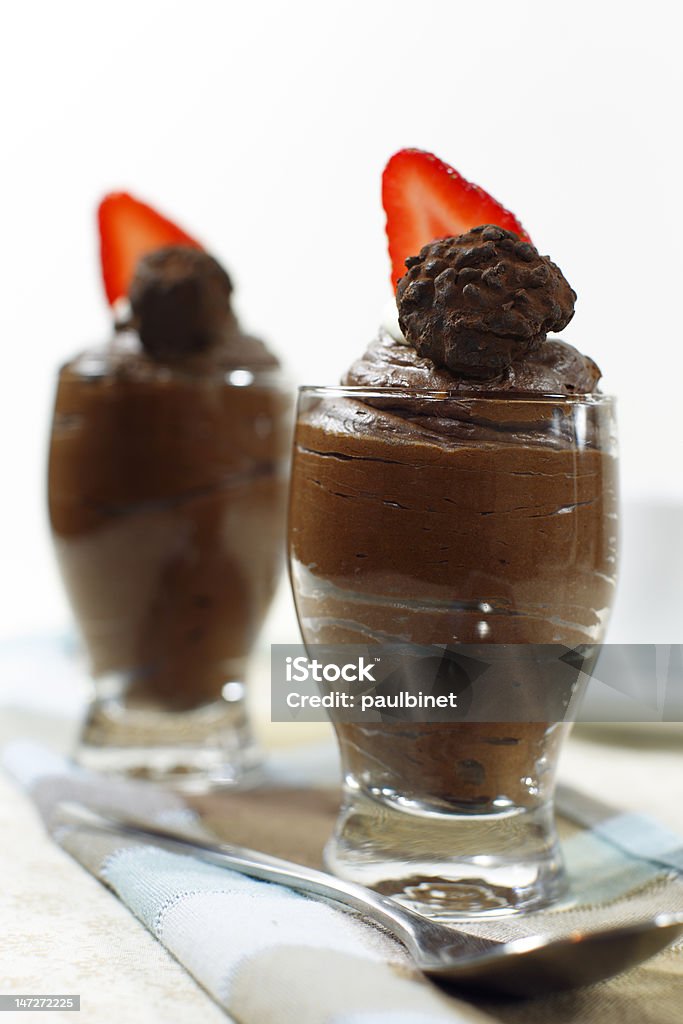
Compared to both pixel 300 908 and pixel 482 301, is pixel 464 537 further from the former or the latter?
pixel 300 908

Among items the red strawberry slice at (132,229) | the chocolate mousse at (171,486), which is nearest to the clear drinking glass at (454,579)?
the chocolate mousse at (171,486)

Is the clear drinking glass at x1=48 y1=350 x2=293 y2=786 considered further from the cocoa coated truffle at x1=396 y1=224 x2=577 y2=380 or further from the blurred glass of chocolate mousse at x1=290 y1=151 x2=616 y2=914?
the cocoa coated truffle at x1=396 y1=224 x2=577 y2=380

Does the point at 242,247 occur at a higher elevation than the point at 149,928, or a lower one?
higher

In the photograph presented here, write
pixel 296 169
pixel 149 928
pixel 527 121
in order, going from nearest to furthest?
Result: pixel 149 928 < pixel 527 121 < pixel 296 169

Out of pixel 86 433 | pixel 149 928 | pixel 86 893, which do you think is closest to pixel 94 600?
pixel 86 433

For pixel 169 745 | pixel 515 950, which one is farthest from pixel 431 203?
pixel 169 745

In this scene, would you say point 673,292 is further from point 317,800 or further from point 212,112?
point 212,112
